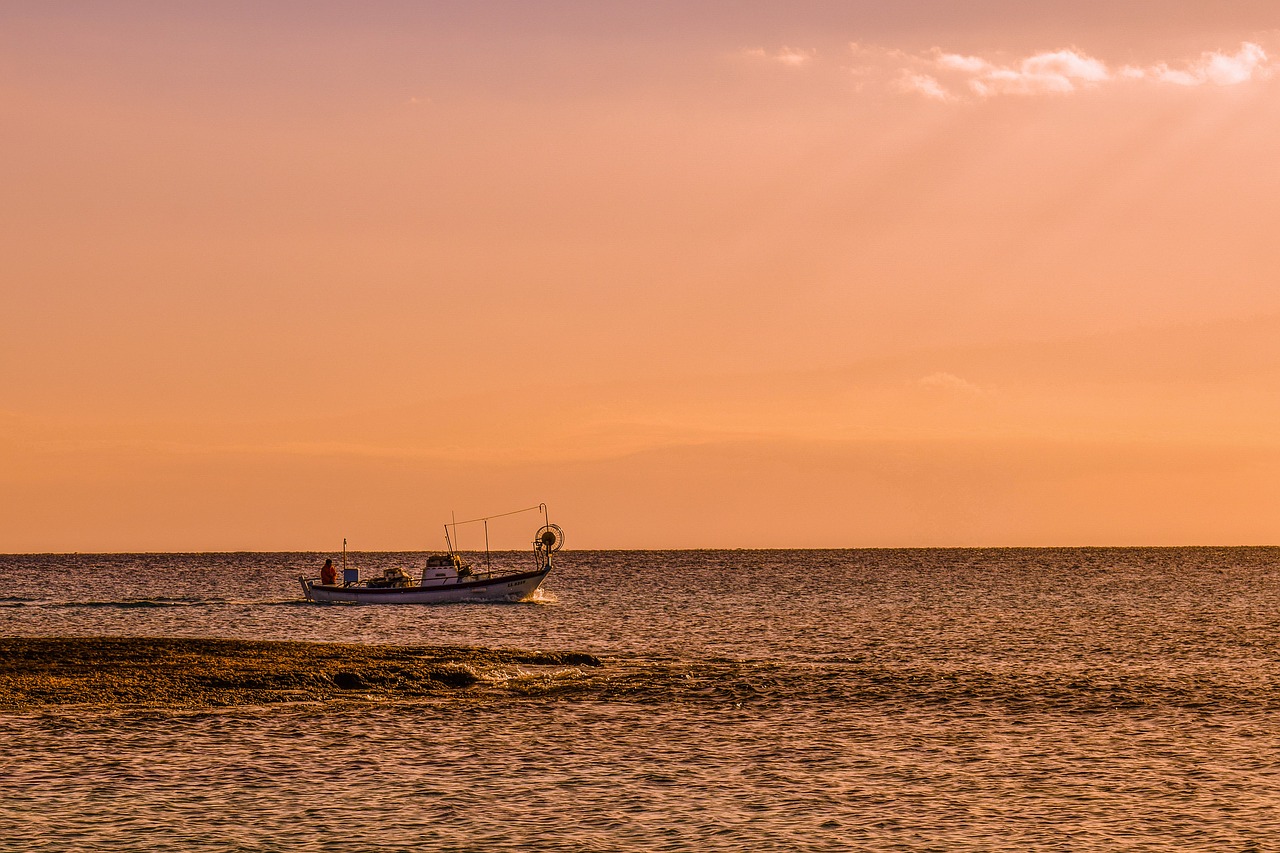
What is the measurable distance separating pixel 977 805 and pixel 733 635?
40.2 meters

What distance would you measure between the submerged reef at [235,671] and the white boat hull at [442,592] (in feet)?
119

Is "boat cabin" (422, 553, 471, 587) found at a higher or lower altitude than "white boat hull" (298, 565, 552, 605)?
higher

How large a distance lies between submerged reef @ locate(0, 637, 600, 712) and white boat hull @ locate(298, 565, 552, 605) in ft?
119

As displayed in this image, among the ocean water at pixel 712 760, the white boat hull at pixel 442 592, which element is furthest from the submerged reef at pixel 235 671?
the white boat hull at pixel 442 592

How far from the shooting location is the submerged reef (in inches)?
1430

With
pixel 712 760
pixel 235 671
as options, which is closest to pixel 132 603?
pixel 235 671

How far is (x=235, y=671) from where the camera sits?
40.5 metres

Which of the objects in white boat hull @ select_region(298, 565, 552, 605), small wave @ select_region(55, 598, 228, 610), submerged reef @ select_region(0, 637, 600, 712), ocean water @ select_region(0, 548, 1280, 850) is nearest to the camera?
ocean water @ select_region(0, 548, 1280, 850)

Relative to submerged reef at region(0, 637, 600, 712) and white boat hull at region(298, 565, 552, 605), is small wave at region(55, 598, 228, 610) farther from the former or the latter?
submerged reef at region(0, 637, 600, 712)

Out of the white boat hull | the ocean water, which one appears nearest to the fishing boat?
the white boat hull

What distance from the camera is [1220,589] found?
453ft

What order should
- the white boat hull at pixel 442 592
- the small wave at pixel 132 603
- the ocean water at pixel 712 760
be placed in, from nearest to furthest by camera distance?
1. the ocean water at pixel 712 760
2. the white boat hull at pixel 442 592
3. the small wave at pixel 132 603

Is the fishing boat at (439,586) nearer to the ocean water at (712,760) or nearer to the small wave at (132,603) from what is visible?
the small wave at (132,603)

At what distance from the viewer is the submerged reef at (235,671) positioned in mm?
36312
